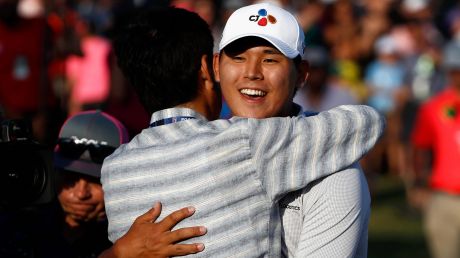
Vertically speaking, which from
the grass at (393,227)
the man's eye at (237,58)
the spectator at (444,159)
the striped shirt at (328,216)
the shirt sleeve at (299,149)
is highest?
the man's eye at (237,58)

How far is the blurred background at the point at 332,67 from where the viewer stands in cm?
990

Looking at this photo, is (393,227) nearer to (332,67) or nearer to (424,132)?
(424,132)

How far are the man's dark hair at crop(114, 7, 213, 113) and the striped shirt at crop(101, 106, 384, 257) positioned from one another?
0.23m

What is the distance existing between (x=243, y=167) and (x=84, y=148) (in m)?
1.20

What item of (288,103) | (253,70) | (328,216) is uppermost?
(253,70)

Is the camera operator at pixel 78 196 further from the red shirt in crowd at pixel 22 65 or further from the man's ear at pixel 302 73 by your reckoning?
the red shirt in crowd at pixel 22 65

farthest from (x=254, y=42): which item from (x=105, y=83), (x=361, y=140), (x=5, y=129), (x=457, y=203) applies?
(x=105, y=83)

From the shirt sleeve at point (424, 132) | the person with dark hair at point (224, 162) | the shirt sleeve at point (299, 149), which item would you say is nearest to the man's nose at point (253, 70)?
the person with dark hair at point (224, 162)

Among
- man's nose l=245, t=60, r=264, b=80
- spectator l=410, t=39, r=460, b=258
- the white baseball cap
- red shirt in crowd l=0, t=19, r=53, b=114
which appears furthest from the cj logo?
red shirt in crowd l=0, t=19, r=53, b=114

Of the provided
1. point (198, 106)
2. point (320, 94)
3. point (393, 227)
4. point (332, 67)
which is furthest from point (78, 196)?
point (332, 67)

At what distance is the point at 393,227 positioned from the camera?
1246 centimetres

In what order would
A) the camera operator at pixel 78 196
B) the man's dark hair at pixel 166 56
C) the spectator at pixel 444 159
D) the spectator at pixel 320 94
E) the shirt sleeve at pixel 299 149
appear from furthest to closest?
the spectator at pixel 320 94 < the spectator at pixel 444 159 < the camera operator at pixel 78 196 < the man's dark hair at pixel 166 56 < the shirt sleeve at pixel 299 149

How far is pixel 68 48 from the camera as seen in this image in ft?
32.8

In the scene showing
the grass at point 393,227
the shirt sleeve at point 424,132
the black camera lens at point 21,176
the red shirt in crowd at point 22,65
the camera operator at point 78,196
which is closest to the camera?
the black camera lens at point 21,176
